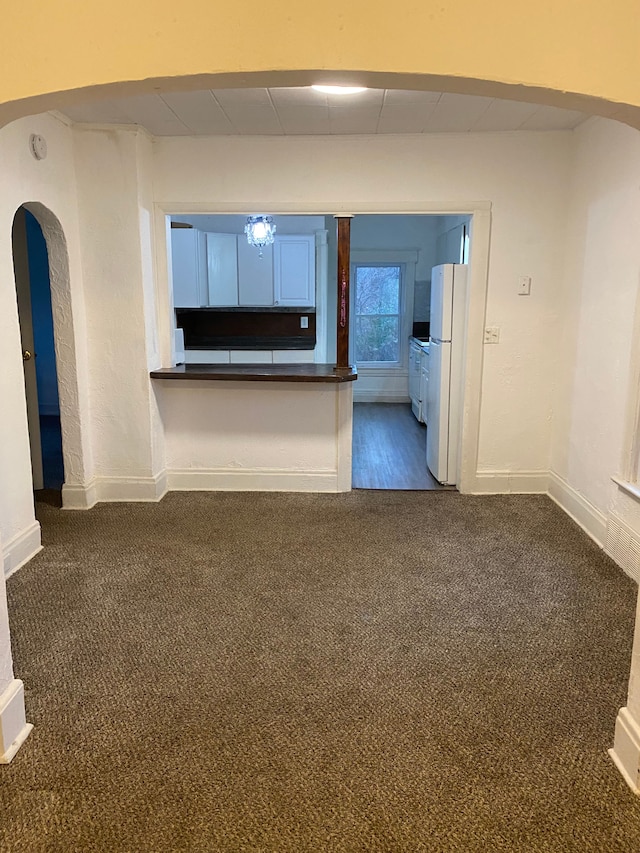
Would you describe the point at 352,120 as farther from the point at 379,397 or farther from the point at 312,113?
the point at 379,397

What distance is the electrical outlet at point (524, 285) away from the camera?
3.88m

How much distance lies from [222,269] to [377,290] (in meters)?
2.26

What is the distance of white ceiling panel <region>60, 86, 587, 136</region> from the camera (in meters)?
3.05

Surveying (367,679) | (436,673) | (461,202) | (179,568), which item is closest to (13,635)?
(179,568)

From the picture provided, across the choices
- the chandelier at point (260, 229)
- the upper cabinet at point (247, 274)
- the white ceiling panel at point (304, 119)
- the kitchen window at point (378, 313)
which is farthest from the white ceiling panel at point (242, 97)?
the kitchen window at point (378, 313)

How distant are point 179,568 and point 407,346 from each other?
17.8ft

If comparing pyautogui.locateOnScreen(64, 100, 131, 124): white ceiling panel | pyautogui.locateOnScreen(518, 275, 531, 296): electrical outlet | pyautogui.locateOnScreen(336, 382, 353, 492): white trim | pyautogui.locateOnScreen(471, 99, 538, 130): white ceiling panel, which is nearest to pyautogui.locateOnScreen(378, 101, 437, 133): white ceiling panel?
pyautogui.locateOnScreen(471, 99, 538, 130): white ceiling panel

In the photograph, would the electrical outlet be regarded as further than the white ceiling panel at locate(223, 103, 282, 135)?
Yes

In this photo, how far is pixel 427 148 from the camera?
3.74 metres

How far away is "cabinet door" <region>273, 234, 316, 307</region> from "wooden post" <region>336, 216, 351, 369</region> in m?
2.57

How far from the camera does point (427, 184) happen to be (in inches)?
149

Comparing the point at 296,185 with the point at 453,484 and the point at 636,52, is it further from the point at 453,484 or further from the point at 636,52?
the point at 636,52

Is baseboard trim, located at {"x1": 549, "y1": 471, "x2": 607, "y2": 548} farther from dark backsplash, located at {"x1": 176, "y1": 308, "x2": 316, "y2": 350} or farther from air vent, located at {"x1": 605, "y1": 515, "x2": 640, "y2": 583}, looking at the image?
dark backsplash, located at {"x1": 176, "y1": 308, "x2": 316, "y2": 350}

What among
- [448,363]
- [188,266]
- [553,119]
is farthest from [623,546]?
[188,266]
